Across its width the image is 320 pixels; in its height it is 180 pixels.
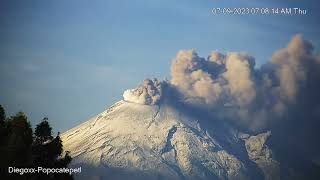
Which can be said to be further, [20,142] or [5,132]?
[5,132]

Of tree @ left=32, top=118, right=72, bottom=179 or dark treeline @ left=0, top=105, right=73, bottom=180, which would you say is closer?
dark treeline @ left=0, top=105, right=73, bottom=180

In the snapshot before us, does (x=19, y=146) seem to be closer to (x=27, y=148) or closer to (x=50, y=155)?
(x=27, y=148)

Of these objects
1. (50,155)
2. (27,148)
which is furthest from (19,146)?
(50,155)

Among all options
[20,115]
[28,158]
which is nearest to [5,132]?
[20,115]

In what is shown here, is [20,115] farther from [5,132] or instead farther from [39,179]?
[39,179]

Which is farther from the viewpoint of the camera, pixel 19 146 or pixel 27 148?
pixel 27 148

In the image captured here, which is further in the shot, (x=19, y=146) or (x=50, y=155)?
(x=50, y=155)

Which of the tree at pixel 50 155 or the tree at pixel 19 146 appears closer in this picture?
the tree at pixel 19 146

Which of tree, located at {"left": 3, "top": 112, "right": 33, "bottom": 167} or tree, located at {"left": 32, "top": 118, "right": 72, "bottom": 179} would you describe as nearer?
tree, located at {"left": 3, "top": 112, "right": 33, "bottom": 167}
